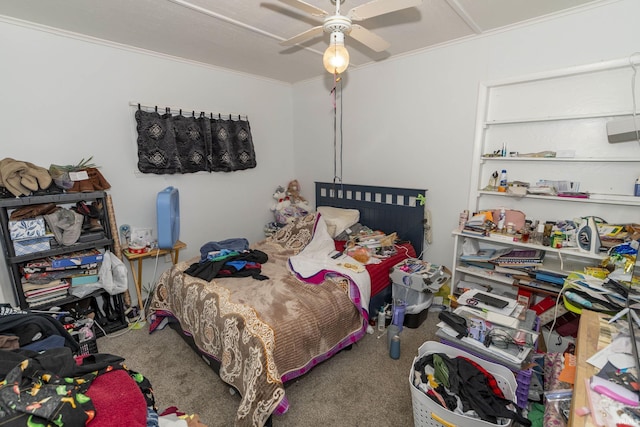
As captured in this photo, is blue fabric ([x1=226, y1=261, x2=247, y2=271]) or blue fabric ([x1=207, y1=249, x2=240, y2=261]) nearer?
blue fabric ([x1=226, y1=261, x2=247, y2=271])

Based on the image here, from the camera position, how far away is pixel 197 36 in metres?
2.55

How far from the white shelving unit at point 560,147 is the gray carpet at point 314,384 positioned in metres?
1.10

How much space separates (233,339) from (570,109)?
3.05 metres

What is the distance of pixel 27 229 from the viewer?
223 cm

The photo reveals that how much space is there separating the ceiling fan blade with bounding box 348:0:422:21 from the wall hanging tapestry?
231 centimetres

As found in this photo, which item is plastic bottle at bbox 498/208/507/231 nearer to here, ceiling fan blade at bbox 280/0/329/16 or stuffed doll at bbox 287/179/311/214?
ceiling fan blade at bbox 280/0/329/16

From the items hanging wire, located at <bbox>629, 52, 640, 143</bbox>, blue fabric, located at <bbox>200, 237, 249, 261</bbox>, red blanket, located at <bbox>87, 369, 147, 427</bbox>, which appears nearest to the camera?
red blanket, located at <bbox>87, 369, 147, 427</bbox>

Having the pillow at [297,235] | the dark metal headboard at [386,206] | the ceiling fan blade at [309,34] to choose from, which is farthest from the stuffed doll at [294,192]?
the ceiling fan blade at [309,34]

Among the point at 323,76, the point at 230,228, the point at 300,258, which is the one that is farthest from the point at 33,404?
the point at 323,76

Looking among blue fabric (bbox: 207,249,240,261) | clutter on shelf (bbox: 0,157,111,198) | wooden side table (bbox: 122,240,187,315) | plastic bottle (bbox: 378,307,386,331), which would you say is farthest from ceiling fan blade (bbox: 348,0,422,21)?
wooden side table (bbox: 122,240,187,315)

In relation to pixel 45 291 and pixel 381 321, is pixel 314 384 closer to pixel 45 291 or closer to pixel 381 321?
pixel 381 321

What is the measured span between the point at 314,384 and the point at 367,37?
7.66 feet

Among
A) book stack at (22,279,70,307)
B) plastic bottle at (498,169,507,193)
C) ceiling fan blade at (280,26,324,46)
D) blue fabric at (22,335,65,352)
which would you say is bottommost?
book stack at (22,279,70,307)

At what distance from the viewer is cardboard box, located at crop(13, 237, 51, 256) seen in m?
2.22
